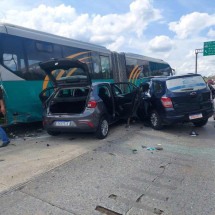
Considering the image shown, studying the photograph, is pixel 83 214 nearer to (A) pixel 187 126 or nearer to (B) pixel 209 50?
(A) pixel 187 126

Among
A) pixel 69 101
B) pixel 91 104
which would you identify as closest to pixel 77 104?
pixel 69 101

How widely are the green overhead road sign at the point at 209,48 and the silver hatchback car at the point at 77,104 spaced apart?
97.1 ft

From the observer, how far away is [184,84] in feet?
27.1

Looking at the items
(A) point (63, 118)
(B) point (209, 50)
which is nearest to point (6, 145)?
(A) point (63, 118)

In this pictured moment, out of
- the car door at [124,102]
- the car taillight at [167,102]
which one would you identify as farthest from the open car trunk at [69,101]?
the car taillight at [167,102]

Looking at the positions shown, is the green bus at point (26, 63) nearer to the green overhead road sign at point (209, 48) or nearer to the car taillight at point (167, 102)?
the car taillight at point (167, 102)

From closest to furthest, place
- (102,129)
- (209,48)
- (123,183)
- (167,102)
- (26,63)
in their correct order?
(123,183), (102,129), (167,102), (26,63), (209,48)

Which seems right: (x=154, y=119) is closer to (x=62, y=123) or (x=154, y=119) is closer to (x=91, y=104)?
(x=91, y=104)

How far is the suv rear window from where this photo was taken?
8.17 m

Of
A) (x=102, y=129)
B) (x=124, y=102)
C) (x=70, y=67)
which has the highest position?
(x=70, y=67)

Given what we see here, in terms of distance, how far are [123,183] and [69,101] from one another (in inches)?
155

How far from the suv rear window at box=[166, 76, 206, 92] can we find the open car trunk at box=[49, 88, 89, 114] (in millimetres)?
2677

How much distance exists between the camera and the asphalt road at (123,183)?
361 centimetres

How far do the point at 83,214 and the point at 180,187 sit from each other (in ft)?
5.64
